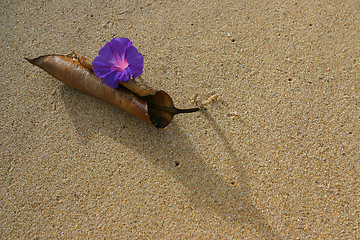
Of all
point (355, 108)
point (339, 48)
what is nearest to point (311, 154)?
point (355, 108)

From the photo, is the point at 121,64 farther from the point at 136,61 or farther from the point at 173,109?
the point at 173,109

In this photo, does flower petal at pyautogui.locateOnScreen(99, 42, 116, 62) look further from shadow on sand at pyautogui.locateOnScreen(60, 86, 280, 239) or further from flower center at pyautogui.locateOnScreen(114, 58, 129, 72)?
shadow on sand at pyautogui.locateOnScreen(60, 86, 280, 239)

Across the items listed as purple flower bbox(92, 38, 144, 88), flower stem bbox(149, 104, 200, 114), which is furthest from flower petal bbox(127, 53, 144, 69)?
flower stem bbox(149, 104, 200, 114)

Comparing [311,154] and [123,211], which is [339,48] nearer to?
[311,154]

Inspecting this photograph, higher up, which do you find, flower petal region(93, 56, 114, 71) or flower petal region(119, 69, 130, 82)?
flower petal region(93, 56, 114, 71)

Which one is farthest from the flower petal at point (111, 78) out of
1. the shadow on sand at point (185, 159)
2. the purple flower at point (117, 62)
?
the shadow on sand at point (185, 159)

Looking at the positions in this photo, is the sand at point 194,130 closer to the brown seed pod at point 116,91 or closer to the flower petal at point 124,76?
the brown seed pod at point 116,91
